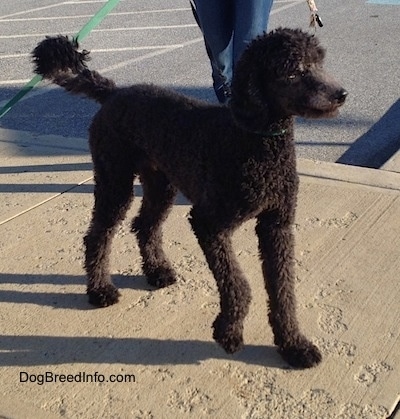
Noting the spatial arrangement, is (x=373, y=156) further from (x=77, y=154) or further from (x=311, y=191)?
(x=77, y=154)

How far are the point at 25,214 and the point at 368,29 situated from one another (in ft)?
28.1

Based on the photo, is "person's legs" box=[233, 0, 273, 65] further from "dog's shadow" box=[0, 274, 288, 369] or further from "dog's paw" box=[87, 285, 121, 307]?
"dog's shadow" box=[0, 274, 288, 369]

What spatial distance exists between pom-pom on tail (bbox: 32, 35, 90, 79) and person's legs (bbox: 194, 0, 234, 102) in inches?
31.8

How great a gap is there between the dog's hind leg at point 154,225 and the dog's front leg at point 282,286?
2.68ft

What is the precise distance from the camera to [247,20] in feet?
12.8

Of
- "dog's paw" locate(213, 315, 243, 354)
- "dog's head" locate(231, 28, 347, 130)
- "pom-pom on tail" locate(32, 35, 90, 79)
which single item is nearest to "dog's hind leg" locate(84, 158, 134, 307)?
"pom-pom on tail" locate(32, 35, 90, 79)

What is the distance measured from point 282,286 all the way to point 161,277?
0.88 metres

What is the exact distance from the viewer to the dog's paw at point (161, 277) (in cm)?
376

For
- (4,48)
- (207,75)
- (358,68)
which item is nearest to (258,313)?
(207,75)

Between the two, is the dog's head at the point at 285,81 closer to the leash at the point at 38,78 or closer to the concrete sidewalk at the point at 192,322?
the concrete sidewalk at the point at 192,322

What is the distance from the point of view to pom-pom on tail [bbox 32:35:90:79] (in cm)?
369

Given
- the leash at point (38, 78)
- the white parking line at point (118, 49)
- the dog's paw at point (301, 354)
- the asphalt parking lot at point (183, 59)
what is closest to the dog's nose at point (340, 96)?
the dog's paw at point (301, 354)

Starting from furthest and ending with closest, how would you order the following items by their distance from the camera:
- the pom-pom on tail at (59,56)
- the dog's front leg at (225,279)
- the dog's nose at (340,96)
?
the pom-pom on tail at (59,56), the dog's front leg at (225,279), the dog's nose at (340,96)

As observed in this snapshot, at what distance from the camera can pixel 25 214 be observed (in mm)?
4734
